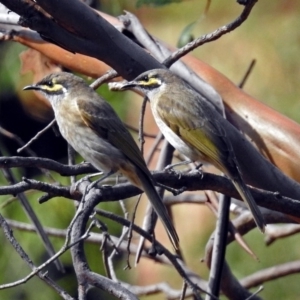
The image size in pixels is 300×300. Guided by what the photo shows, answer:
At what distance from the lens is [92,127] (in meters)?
2.21

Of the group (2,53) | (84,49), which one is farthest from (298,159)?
(2,53)

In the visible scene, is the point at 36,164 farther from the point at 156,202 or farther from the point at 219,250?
the point at 219,250

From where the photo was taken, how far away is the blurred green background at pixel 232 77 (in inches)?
122

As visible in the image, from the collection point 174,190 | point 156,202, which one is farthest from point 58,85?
point 174,190

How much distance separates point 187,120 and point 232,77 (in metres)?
0.73

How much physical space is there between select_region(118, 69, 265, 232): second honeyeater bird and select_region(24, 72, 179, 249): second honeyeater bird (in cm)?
12

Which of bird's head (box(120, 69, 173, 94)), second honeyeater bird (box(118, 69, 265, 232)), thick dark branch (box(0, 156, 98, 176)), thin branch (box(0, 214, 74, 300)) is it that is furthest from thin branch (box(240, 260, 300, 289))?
thin branch (box(0, 214, 74, 300))

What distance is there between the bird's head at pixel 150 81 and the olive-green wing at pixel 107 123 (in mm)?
87

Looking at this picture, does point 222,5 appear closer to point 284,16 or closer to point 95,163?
point 284,16

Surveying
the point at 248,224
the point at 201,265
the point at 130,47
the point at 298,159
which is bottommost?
the point at 201,265

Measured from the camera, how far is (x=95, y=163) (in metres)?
2.09

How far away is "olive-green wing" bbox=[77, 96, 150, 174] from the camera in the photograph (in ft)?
6.90

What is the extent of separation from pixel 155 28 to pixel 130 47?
136cm

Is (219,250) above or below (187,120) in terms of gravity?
below
